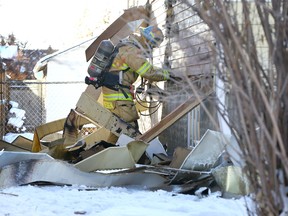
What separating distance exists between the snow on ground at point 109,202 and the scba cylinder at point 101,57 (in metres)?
3.08

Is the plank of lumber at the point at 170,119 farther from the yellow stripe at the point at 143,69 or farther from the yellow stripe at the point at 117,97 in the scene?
the yellow stripe at the point at 117,97

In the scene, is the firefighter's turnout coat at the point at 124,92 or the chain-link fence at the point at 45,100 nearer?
the firefighter's turnout coat at the point at 124,92

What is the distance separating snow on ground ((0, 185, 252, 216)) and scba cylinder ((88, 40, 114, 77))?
3076 mm

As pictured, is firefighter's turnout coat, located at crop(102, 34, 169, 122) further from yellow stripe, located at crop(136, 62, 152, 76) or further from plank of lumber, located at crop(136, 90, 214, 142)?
plank of lumber, located at crop(136, 90, 214, 142)

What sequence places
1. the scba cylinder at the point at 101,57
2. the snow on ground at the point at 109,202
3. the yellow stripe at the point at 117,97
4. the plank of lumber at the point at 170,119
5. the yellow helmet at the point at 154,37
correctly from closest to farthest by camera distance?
the snow on ground at the point at 109,202 < the yellow helmet at the point at 154,37 < the plank of lumber at the point at 170,119 < the scba cylinder at the point at 101,57 < the yellow stripe at the point at 117,97

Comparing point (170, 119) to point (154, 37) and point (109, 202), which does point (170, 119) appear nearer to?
point (154, 37)

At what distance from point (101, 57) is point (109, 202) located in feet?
12.4

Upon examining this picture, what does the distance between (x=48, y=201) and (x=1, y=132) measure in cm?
765

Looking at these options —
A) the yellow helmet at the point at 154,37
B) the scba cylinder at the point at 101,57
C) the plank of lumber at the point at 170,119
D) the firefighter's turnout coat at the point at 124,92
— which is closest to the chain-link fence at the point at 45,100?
the firefighter's turnout coat at the point at 124,92

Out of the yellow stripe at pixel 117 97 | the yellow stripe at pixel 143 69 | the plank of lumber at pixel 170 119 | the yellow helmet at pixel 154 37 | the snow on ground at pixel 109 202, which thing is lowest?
the snow on ground at pixel 109 202

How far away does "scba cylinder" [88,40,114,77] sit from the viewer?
808 cm

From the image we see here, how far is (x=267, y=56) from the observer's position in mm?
2477

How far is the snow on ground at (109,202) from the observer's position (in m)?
4.33

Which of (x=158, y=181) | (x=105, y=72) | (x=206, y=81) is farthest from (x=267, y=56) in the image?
(x=105, y=72)
